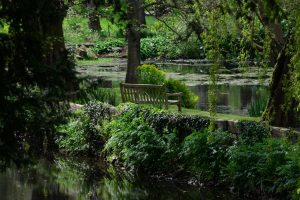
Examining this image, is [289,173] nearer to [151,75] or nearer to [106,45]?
[151,75]

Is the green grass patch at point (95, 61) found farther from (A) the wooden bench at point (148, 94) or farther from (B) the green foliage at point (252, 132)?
(B) the green foliage at point (252, 132)

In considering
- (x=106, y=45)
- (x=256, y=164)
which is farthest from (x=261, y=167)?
(x=106, y=45)

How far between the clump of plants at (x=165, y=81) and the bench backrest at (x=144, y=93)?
2280 millimetres

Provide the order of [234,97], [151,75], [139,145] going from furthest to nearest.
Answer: [234,97]
[151,75]
[139,145]

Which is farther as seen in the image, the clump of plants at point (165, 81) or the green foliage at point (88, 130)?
the clump of plants at point (165, 81)

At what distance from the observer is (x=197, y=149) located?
1359 cm

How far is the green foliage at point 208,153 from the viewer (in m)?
13.2

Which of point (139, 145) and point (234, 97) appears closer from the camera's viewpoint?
point (139, 145)

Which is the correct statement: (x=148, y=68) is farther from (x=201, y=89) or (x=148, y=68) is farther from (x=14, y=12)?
(x=14, y=12)

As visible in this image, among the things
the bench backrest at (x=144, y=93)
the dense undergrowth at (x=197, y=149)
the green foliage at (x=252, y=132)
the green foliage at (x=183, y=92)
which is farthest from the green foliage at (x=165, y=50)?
the green foliage at (x=252, y=132)

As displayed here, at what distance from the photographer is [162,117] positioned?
15.0 meters

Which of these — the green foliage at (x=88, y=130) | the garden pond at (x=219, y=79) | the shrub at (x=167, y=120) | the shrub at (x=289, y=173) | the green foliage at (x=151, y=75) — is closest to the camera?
the shrub at (x=289, y=173)

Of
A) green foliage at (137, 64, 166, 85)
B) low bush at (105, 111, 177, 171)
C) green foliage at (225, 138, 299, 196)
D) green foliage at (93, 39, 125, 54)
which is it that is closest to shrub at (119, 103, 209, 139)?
low bush at (105, 111, 177, 171)

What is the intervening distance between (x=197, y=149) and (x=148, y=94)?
4.56 m
